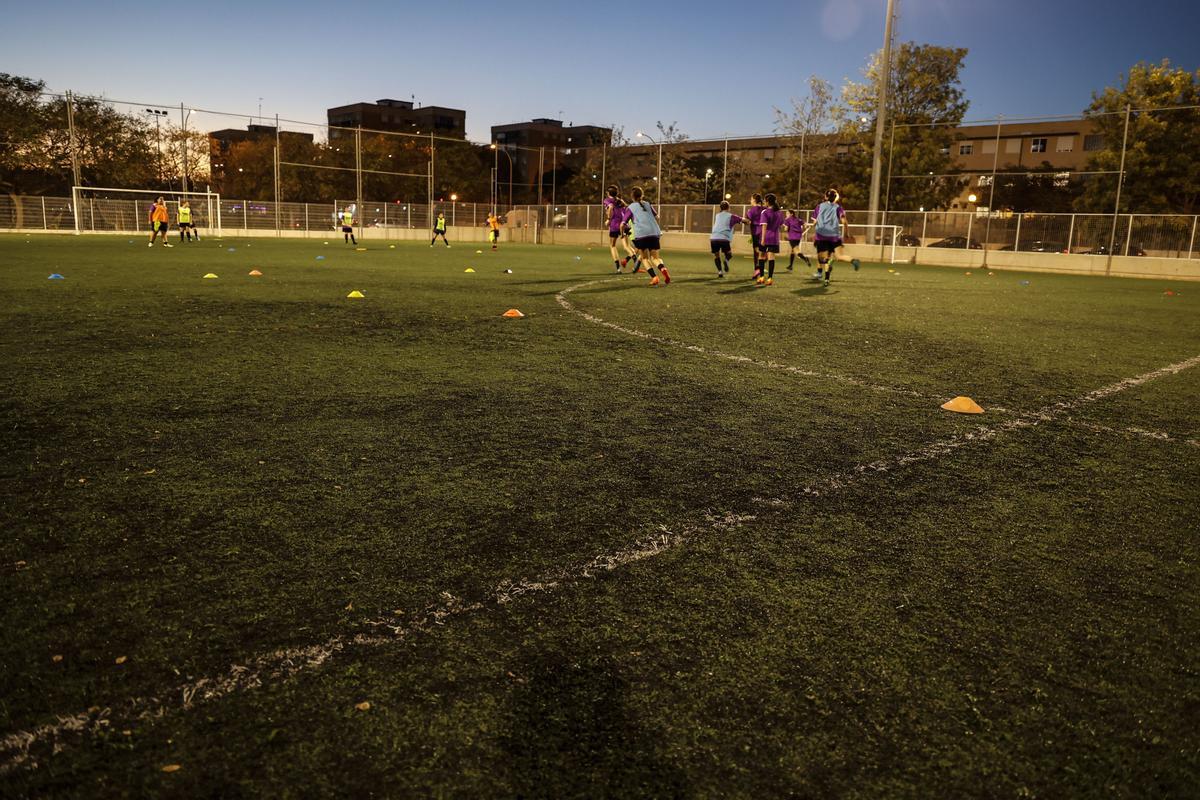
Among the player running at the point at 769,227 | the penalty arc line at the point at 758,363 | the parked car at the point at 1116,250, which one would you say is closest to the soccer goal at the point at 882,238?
the parked car at the point at 1116,250

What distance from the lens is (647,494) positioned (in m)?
3.78

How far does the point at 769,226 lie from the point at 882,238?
17.8 metres

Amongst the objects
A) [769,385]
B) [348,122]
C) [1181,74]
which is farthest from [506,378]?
[348,122]

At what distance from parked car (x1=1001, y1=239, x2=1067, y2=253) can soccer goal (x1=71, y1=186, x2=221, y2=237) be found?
121 feet

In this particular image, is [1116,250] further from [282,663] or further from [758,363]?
[282,663]

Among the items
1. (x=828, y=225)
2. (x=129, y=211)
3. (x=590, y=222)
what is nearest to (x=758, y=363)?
(x=828, y=225)

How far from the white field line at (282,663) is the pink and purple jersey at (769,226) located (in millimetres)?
13933

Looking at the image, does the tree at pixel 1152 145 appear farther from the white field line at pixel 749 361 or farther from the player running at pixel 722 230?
the white field line at pixel 749 361

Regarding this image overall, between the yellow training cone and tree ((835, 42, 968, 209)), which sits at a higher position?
tree ((835, 42, 968, 209))

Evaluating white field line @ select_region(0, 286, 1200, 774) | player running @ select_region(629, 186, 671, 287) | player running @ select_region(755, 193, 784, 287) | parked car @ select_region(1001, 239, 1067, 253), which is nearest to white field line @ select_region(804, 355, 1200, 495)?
white field line @ select_region(0, 286, 1200, 774)

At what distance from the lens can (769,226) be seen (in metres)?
16.2

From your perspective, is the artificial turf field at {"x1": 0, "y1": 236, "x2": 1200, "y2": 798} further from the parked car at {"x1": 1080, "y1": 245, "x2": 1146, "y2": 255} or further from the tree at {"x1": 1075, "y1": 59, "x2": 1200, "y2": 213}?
the tree at {"x1": 1075, "y1": 59, "x2": 1200, "y2": 213}

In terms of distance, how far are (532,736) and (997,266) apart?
3253 centimetres

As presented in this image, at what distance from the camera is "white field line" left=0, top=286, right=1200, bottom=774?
1972mm
